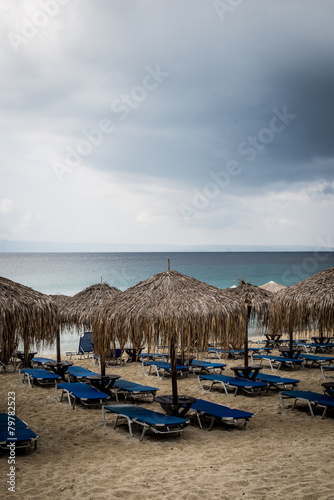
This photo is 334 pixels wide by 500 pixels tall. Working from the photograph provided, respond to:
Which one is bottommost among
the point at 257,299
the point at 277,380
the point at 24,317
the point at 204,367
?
the point at 204,367

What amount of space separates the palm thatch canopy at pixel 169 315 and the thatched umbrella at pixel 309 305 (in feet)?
9.06

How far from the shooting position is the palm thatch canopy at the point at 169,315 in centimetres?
603

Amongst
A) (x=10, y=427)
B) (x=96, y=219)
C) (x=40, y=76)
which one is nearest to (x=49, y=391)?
(x=10, y=427)

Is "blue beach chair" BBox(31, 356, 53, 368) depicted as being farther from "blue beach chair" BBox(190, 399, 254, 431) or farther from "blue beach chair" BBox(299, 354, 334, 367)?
"blue beach chair" BBox(299, 354, 334, 367)

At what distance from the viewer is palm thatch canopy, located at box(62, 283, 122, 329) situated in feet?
39.3

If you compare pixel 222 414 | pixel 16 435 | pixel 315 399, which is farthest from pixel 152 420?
pixel 315 399

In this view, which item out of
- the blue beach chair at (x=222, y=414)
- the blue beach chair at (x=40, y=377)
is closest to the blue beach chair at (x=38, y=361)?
the blue beach chair at (x=40, y=377)

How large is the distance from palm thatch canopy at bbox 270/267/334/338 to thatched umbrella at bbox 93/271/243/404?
2.79 meters

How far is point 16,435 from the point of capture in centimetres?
480

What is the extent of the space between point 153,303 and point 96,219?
62392 mm

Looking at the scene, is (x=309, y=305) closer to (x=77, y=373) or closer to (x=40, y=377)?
(x=77, y=373)

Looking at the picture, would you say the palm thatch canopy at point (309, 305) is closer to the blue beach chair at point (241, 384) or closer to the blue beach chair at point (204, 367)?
the blue beach chair at point (241, 384)

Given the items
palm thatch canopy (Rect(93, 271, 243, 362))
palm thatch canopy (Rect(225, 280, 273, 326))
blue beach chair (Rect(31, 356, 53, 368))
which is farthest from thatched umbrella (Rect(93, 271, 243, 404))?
palm thatch canopy (Rect(225, 280, 273, 326))

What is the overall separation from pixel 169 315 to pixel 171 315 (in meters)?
0.03
